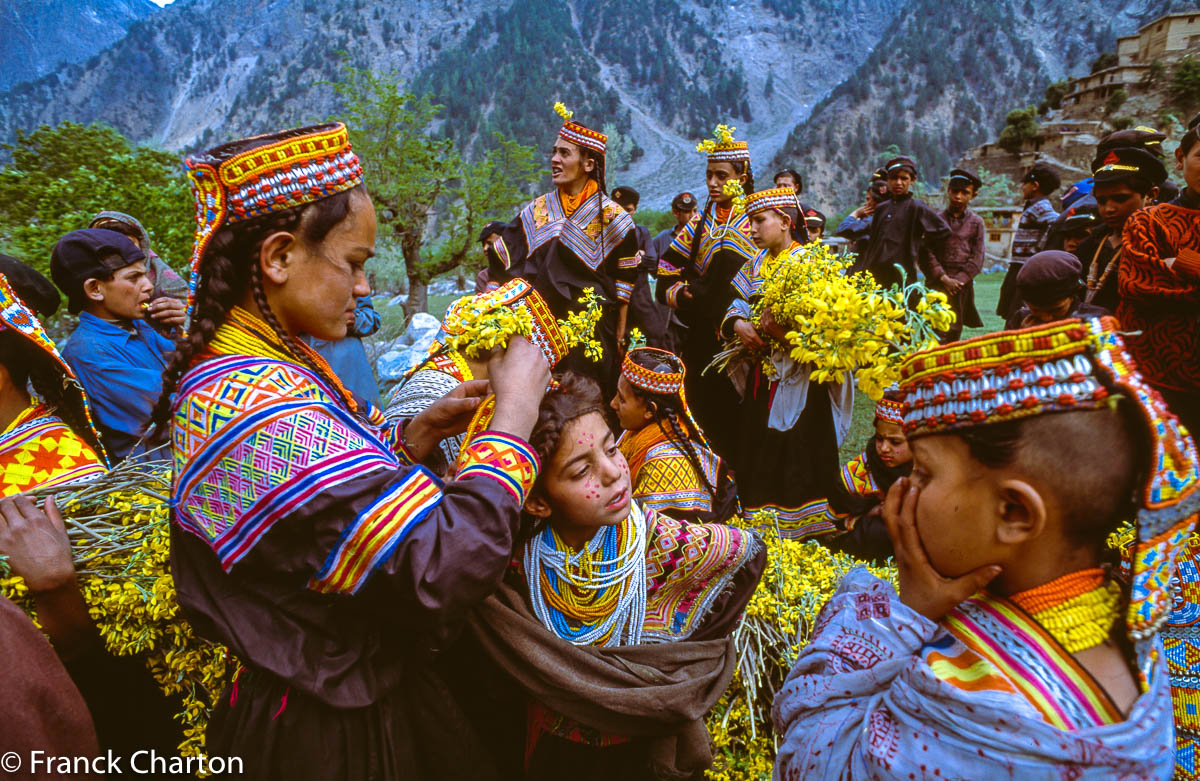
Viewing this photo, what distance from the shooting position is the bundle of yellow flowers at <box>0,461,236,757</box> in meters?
2.31

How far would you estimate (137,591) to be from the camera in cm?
233

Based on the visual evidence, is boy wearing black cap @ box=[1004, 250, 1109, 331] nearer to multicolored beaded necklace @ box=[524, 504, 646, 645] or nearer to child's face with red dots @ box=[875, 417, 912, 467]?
child's face with red dots @ box=[875, 417, 912, 467]

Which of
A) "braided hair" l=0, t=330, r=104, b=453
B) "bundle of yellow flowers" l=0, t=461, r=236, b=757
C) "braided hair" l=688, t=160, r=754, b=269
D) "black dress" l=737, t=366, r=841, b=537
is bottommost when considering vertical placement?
"bundle of yellow flowers" l=0, t=461, r=236, b=757

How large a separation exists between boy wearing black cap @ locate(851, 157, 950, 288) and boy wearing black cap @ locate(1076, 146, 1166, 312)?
3141 millimetres

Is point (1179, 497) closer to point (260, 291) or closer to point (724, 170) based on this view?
point (260, 291)

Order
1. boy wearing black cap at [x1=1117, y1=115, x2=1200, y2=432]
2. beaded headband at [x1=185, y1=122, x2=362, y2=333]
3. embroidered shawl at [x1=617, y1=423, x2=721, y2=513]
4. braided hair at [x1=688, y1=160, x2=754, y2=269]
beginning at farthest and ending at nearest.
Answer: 1. braided hair at [x1=688, y1=160, x2=754, y2=269]
2. boy wearing black cap at [x1=1117, y1=115, x2=1200, y2=432]
3. embroidered shawl at [x1=617, y1=423, x2=721, y2=513]
4. beaded headband at [x1=185, y1=122, x2=362, y2=333]

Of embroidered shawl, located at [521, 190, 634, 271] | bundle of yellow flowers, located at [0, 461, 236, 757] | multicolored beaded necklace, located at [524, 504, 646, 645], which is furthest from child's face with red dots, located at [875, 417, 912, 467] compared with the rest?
bundle of yellow flowers, located at [0, 461, 236, 757]

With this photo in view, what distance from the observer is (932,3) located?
2918 inches

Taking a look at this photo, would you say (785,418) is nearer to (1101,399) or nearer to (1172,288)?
(1172,288)

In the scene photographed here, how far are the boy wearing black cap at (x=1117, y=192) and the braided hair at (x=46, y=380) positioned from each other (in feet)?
19.4

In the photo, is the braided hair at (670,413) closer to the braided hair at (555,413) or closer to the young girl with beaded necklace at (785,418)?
the young girl with beaded necklace at (785,418)

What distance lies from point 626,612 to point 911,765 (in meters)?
1.14

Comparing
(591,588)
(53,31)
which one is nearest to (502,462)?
(591,588)

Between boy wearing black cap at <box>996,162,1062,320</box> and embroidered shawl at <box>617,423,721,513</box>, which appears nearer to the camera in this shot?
embroidered shawl at <box>617,423,721,513</box>
